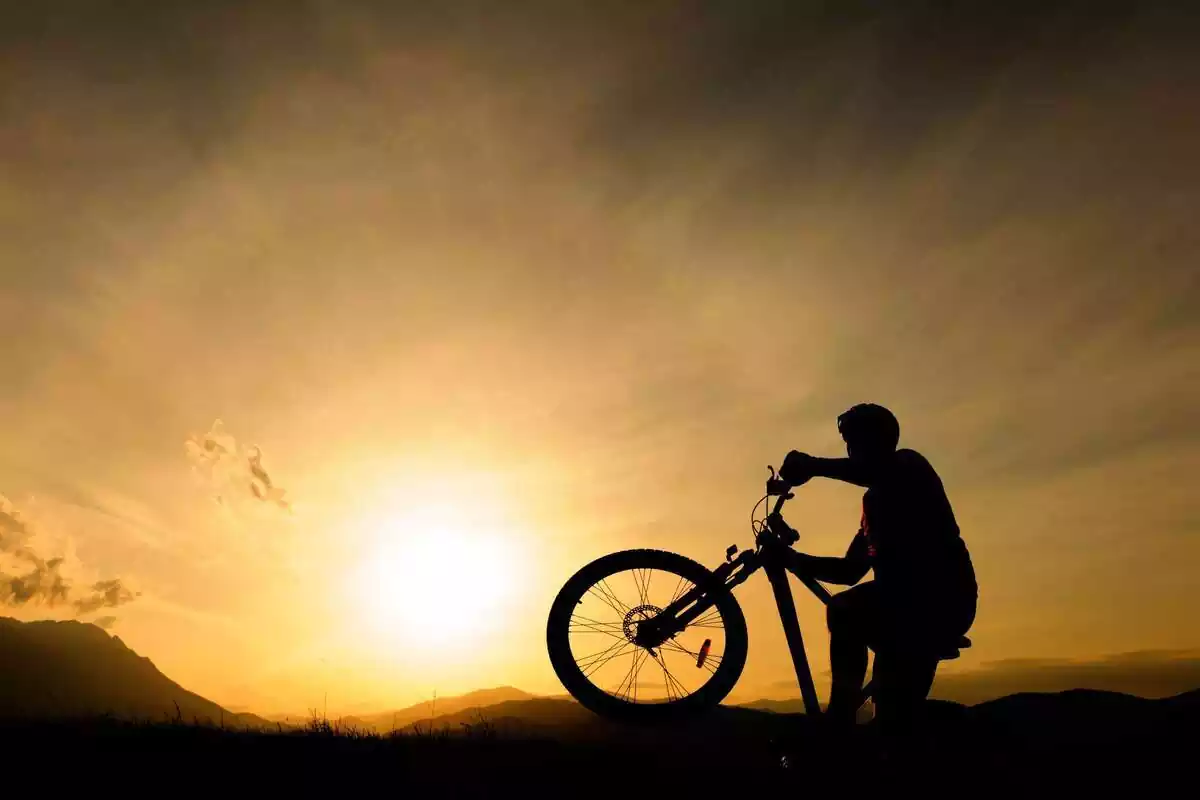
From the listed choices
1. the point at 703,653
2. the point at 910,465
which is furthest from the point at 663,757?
the point at 910,465

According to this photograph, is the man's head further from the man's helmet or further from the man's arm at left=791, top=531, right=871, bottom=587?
the man's arm at left=791, top=531, right=871, bottom=587

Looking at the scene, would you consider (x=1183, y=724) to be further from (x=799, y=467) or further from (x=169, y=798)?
(x=169, y=798)

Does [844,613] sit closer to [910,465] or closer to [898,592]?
[898,592]

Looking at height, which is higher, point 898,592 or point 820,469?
point 820,469

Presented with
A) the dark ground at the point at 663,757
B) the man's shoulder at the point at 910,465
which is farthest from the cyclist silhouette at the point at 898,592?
the dark ground at the point at 663,757

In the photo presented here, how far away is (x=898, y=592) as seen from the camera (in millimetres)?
5367

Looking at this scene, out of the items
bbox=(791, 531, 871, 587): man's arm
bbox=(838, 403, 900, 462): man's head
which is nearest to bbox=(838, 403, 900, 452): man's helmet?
bbox=(838, 403, 900, 462): man's head

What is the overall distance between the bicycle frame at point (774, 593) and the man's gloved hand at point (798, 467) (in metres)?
0.44

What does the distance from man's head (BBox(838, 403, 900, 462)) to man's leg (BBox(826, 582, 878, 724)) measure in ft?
3.30

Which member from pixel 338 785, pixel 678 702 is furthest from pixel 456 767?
pixel 678 702

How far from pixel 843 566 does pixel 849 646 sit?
792 mm

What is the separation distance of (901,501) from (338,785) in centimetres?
470

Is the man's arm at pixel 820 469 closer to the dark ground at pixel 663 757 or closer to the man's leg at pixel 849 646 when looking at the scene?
the man's leg at pixel 849 646

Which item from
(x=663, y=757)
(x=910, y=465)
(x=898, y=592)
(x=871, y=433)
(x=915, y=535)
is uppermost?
(x=871, y=433)
